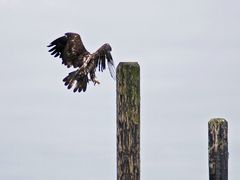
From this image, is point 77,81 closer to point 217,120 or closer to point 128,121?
point 217,120

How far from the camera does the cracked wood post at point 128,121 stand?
9172 mm

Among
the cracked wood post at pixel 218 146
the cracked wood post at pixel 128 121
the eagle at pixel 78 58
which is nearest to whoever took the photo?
the cracked wood post at pixel 128 121

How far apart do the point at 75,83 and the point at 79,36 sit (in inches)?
83.5

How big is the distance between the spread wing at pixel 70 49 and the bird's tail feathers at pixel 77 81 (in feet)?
3.05

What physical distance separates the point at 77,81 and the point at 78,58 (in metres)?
1.38

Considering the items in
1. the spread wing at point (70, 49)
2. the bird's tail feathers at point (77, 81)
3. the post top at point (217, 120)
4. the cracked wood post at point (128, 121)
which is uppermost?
the spread wing at point (70, 49)

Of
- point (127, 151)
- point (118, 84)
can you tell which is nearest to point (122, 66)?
point (118, 84)

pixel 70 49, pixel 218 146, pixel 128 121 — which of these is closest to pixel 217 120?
pixel 218 146

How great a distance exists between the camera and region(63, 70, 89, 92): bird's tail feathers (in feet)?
46.1

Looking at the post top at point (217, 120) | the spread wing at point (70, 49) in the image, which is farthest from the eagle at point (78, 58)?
the post top at point (217, 120)

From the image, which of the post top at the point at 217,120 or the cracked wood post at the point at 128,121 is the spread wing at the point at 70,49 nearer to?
the post top at the point at 217,120

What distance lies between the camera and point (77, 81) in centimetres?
1413

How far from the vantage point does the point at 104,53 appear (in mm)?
13875

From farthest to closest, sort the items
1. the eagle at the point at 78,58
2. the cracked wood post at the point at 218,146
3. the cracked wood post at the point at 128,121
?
the eagle at the point at 78,58
the cracked wood post at the point at 218,146
the cracked wood post at the point at 128,121
